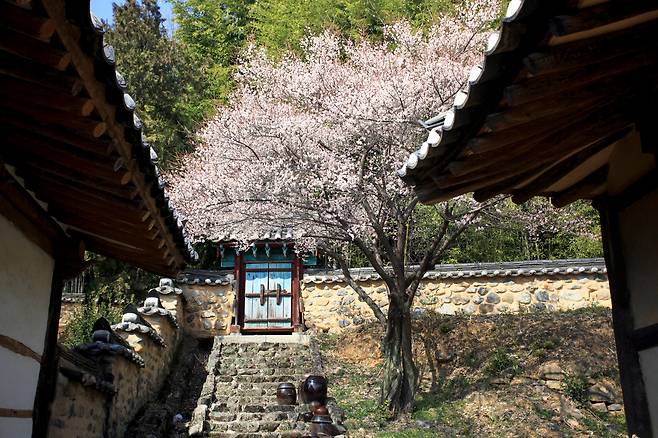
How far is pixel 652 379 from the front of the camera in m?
3.31

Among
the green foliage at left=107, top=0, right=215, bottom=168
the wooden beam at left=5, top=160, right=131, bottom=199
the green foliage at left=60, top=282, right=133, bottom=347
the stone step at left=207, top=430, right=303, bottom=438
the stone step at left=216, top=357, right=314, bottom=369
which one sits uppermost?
the green foliage at left=107, top=0, right=215, bottom=168

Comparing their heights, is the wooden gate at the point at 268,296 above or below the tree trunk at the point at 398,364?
above

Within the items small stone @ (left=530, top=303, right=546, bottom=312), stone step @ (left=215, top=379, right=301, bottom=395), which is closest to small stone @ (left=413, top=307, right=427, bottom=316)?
small stone @ (left=530, top=303, right=546, bottom=312)

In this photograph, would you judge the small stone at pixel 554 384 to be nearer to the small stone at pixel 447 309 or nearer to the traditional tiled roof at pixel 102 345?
the small stone at pixel 447 309

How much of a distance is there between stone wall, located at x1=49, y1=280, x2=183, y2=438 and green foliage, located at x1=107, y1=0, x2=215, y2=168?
6731 millimetres

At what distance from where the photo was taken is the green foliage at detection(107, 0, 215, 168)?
16922 millimetres

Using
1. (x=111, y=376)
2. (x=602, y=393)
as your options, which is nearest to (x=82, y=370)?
(x=111, y=376)

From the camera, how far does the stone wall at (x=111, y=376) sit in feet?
17.7

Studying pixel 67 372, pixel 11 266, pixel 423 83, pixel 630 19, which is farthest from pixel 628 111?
pixel 423 83

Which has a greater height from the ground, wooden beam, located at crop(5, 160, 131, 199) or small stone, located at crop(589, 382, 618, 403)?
Answer: wooden beam, located at crop(5, 160, 131, 199)

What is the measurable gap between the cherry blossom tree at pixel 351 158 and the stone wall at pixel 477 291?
174 cm

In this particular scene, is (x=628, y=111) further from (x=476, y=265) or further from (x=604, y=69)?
(x=476, y=265)

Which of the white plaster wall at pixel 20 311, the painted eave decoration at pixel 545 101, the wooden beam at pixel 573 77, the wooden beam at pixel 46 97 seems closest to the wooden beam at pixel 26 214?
the white plaster wall at pixel 20 311

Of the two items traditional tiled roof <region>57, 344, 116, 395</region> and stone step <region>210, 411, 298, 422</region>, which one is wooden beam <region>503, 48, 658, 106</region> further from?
stone step <region>210, 411, 298, 422</region>
